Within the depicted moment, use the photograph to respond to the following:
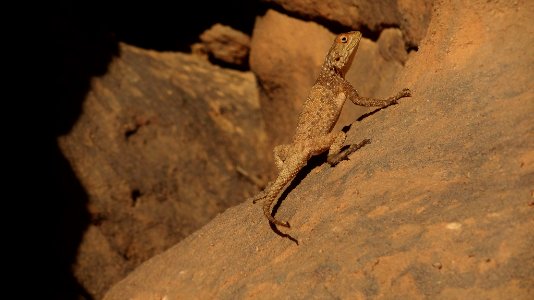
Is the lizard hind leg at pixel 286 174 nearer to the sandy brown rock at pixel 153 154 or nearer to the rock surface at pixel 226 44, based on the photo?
the sandy brown rock at pixel 153 154

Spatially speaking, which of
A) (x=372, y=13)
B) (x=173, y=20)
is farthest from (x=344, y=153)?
(x=173, y=20)

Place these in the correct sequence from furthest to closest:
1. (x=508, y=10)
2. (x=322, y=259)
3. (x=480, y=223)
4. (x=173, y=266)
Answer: (x=173, y=266)
(x=508, y=10)
(x=322, y=259)
(x=480, y=223)

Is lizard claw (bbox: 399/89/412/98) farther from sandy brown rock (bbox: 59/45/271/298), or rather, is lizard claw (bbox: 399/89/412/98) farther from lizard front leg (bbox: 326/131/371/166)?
sandy brown rock (bbox: 59/45/271/298)

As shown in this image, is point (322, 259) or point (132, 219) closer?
point (322, 259)

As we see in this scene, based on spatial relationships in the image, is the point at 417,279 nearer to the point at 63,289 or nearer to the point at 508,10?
the point at 508,10

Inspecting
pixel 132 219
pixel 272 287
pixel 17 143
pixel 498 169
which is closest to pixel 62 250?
pixel 132 219

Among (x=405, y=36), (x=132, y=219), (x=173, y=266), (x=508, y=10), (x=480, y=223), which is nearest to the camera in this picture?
(x=480, y=223)
